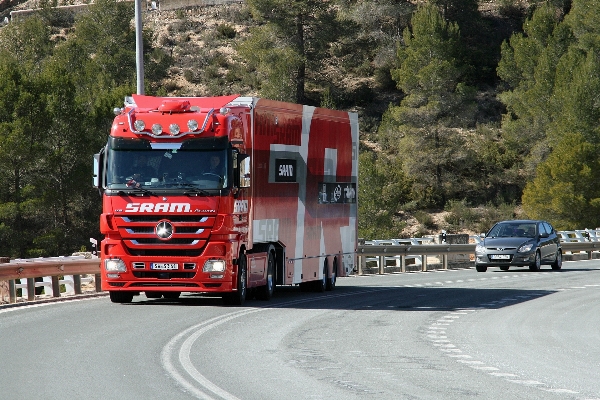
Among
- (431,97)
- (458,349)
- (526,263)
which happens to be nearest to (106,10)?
(431,97)

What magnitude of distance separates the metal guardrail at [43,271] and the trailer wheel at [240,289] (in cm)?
379

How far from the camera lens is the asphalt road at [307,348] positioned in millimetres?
A: 9961

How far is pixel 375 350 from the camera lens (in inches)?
514

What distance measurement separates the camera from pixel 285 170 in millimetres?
20734

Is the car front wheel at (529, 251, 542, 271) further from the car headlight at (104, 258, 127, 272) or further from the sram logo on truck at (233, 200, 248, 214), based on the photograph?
the car headlight at (104, 258, 127, 272)

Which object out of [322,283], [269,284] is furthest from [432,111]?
[269,284]

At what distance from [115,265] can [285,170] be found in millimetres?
3993

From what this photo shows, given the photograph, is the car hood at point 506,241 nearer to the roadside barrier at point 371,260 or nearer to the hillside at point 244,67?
the roadside barrier at point 371,260

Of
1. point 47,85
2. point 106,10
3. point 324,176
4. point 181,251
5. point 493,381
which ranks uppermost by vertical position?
point 106,10

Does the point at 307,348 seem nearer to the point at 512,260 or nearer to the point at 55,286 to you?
the point at 55,286

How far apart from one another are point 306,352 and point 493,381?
2.79 meters

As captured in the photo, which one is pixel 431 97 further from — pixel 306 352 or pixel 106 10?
pixel 306 352

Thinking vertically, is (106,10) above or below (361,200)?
above

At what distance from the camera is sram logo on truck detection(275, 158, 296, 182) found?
20406 millimetres
